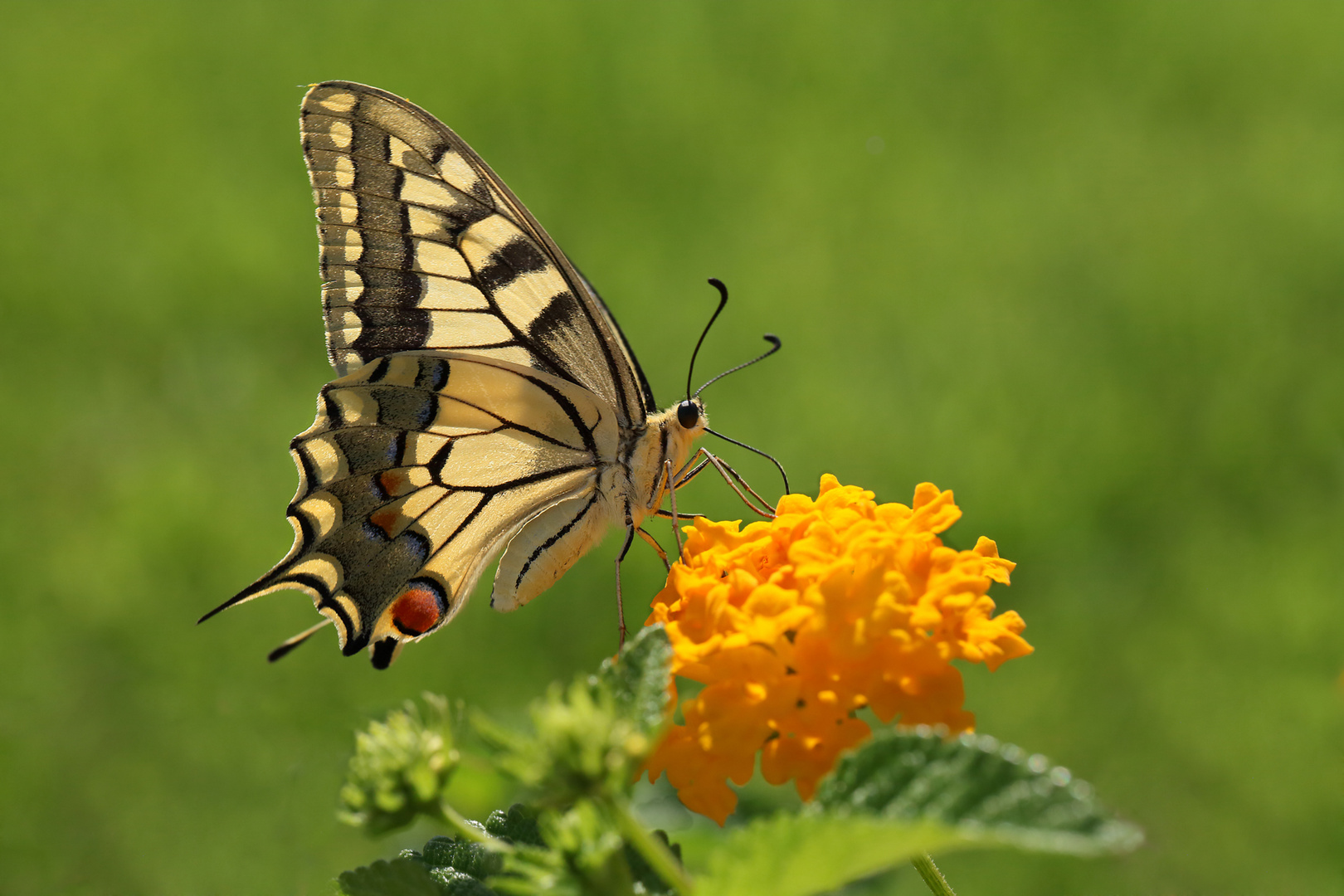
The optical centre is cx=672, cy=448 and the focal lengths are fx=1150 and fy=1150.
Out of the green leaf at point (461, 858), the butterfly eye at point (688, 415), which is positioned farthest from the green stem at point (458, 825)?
the butterfly eye at point (688, 415)

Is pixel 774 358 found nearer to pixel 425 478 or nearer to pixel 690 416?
pixel 690 416

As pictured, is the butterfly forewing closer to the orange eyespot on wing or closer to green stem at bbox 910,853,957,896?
the orange eyespot on wing

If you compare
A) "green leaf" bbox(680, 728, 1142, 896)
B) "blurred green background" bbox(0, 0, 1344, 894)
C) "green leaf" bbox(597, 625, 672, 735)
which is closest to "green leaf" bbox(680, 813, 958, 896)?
"green leaf" bbox(680, 728, 1142, 896)

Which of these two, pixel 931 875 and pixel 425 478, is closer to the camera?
pixel 931 875

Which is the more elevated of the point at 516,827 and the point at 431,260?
the point at 431,260

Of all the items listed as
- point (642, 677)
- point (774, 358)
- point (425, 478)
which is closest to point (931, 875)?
point (642, 677)

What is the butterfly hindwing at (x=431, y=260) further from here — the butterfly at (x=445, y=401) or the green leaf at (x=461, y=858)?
the green leaf at (x=461, y=858)
